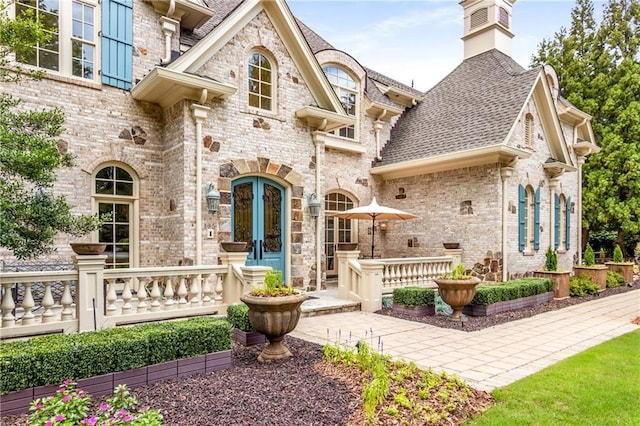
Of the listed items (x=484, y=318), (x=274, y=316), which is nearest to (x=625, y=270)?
(x=484, y=318)

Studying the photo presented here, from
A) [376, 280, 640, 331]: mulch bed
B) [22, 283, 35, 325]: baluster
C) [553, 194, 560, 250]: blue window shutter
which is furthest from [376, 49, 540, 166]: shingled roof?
Answer: [22, 283, 35, 325]: baluster

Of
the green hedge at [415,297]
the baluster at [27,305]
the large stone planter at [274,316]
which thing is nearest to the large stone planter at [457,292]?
the green hedge at [415,297]

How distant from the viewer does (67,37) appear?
7.73 m

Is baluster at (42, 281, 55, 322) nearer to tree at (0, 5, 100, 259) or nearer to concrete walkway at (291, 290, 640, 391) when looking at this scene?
tree at (0, 5, 100, 259)

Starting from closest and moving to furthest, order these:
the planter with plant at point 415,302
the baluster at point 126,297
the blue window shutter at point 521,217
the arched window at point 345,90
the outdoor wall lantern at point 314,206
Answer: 1. the baluster at point 126,297
2. the planter with plant at point 415,302
3. the outdoor wall lantern at point 314,206
4. the blue window shutter at point 521,217
5. the arched window at point 345,90

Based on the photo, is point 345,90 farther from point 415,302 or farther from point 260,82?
point 415,302

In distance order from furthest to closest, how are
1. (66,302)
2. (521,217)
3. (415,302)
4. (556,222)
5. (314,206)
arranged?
(556,222) < (521,217) < (314,206) < (415,302) < (66,302)

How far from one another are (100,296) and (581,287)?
37.8 ft

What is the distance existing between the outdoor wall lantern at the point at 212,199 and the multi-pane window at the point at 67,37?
10.4ft

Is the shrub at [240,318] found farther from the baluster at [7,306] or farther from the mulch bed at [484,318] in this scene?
the mulch bed at [484,318]

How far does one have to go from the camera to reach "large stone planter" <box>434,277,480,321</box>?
7497mm

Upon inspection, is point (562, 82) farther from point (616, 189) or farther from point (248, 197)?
point (248, 197)

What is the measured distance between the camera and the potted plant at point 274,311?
16.2ft

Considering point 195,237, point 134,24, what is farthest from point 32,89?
point 195,237
